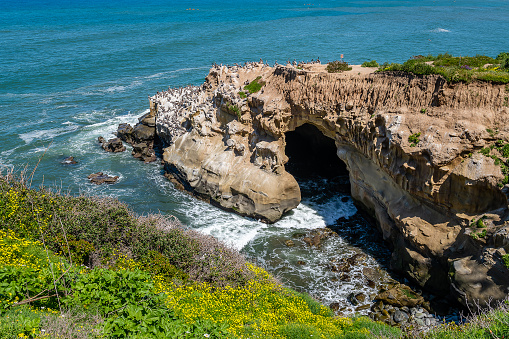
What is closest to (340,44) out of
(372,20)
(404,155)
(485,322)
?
(372,20)

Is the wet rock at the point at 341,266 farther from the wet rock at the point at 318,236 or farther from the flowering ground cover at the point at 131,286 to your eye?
the flowering ground cover at the point at 131,286

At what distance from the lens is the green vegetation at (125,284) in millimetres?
13078

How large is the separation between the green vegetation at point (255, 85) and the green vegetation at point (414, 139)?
48.6 feet

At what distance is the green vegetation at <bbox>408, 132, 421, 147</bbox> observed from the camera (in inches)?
956

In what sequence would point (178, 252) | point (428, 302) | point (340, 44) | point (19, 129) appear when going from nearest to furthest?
point (178, 252), point (428, 302), point (19, 129), point (340, 44)

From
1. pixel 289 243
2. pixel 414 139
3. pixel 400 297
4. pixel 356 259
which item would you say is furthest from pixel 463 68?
pixel 289 243

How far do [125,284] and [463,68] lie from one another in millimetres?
23480

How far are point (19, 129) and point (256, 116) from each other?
34.3 m

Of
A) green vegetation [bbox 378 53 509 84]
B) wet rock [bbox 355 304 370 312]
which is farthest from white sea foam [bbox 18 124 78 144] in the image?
wet rock [bbox 355 304 370 312]

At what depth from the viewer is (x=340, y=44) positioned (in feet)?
274

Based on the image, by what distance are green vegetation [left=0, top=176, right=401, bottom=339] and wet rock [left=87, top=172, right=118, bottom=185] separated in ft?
51.7

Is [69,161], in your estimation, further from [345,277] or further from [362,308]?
[362,308]

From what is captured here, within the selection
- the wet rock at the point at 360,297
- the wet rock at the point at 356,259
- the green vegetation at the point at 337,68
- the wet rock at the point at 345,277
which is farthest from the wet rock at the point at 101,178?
the wet rock at the point at 360,297

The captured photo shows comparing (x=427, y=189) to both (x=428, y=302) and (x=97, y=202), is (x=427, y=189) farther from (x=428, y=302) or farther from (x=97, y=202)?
(x=97, y=202)
